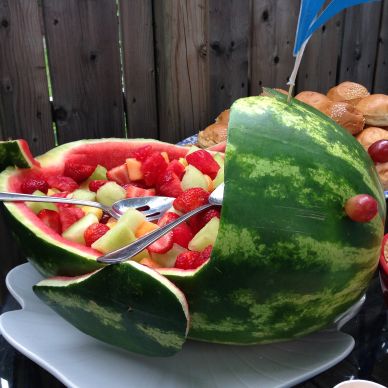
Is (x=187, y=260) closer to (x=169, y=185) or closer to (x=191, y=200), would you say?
(x=191, y=200)

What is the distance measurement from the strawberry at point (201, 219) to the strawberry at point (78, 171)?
38 centimetres

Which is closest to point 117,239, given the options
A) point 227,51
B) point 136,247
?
point 136,247

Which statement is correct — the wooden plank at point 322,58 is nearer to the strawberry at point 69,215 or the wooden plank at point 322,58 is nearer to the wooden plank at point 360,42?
the wooden plank at point 360,42

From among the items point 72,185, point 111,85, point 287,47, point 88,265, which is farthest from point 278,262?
point 287,47

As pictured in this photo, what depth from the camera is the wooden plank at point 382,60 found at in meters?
2.90

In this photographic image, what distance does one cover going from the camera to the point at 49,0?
168 cm

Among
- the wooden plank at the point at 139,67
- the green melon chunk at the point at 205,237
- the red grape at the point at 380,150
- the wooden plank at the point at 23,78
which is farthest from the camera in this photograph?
the wooden plank at the point at 139,67

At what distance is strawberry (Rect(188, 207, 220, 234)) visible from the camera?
964 mm

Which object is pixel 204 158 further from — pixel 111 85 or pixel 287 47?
pixel 287 47

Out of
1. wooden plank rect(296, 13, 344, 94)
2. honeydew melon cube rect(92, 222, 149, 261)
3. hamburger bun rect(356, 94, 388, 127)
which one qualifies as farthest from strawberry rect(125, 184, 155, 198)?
wooden plank rect(296, 13, 344, 94)

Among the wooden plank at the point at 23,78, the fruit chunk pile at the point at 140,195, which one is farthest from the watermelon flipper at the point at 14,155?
the wooden plank at the point at 23,78

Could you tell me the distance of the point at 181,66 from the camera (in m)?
2.01

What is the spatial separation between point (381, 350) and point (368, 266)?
22 cm

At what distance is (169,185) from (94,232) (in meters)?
0.24
